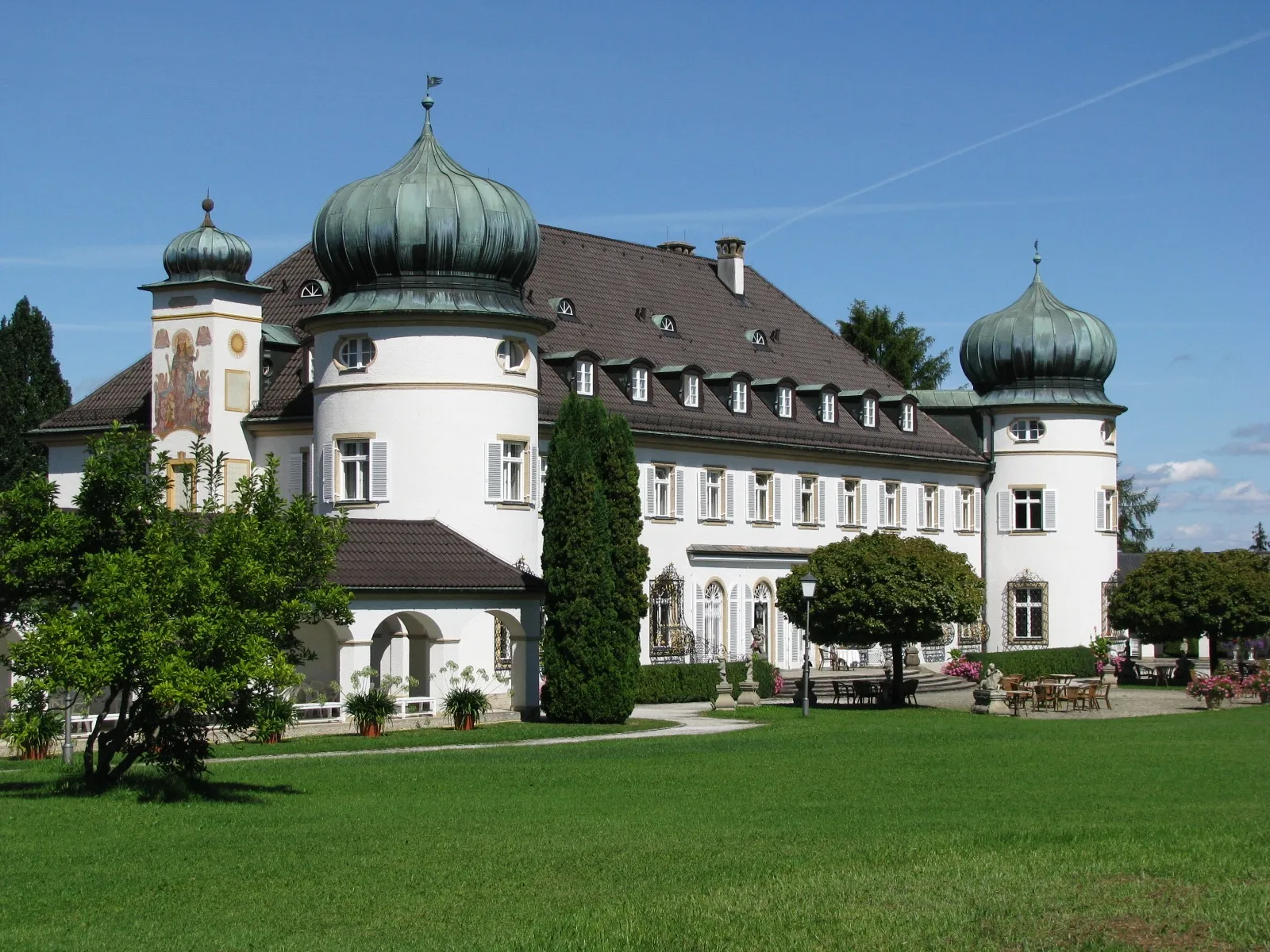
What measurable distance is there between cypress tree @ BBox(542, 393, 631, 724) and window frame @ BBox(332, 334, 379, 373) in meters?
5.83

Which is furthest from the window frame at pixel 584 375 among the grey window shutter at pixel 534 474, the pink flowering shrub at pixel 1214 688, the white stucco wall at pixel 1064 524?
the white stucco wall at pixel 1064 524

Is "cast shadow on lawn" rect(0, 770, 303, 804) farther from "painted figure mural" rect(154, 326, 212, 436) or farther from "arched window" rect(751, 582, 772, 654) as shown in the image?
"arched window" rect(751, 582, 772, 654)

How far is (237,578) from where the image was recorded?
65.3 feet

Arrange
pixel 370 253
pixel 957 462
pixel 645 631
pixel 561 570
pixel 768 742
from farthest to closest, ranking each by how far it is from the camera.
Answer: pixel 957 462
pixel 645 631
pixel 370 253
pixel 561 570
pixel 768 742

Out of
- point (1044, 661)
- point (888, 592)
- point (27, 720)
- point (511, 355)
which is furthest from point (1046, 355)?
point (27, 720)

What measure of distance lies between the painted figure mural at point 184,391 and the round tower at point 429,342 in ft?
13.5

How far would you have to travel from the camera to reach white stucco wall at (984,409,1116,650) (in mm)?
58531

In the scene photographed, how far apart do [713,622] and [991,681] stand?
8.97 m

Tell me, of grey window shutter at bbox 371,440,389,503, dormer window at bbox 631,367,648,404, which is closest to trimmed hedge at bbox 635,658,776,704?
grey window shutter at bbox 371,440,389,503

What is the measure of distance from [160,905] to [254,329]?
31512 mm

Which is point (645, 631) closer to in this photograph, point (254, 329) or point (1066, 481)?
point (254, 329)

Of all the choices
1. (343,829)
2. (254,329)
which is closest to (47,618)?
(343,829)

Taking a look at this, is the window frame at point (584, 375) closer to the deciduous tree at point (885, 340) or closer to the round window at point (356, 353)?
the round window at point (356, 353)

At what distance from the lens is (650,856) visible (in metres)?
15.6
